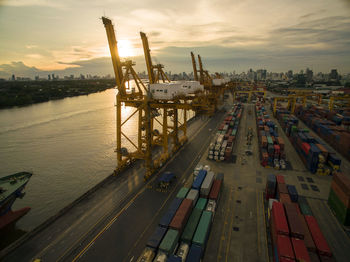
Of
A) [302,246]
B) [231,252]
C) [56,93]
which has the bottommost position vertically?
[231,252]

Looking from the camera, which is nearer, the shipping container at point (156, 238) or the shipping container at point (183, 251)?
the shipping container at point (183, 251)

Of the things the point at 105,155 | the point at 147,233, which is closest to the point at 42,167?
the point at 105,155

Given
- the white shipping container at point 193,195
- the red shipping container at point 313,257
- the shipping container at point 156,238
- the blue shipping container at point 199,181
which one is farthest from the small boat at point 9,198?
the red shipping container at point 313,257

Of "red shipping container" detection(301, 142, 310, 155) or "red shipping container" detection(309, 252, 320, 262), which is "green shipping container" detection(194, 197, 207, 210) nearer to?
"red shipping container" detection(309, 252, 320, 262)

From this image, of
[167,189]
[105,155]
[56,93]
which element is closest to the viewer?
[167,189]

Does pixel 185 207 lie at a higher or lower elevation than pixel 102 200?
higher

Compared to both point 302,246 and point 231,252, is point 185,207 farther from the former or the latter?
point 302,246

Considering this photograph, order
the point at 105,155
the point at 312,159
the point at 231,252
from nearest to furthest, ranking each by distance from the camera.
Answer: the point at 231,252
the point at 312,159
the point at 105,155

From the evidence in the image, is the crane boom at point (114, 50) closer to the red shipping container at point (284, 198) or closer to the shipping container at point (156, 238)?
the shipping container at point (156, 238)
